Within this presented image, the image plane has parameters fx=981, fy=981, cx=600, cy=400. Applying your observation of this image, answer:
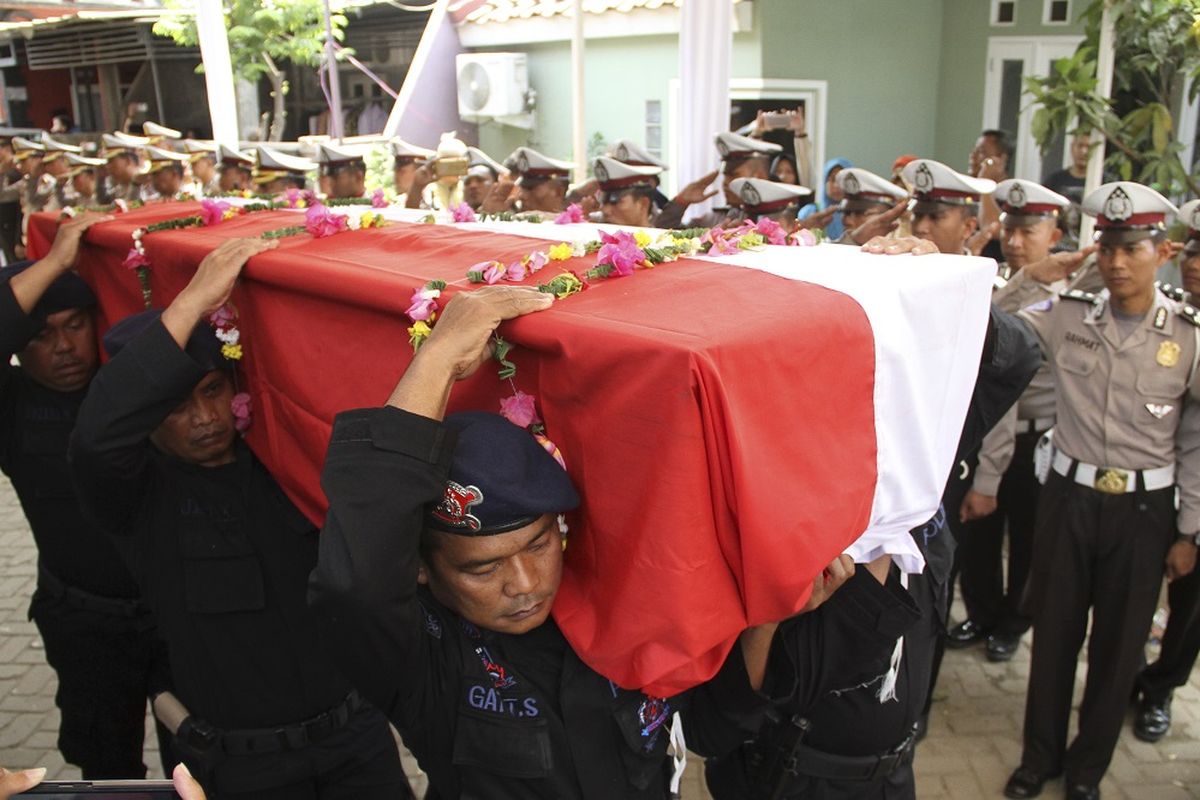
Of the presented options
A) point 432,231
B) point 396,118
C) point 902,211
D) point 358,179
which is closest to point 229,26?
point 396,118

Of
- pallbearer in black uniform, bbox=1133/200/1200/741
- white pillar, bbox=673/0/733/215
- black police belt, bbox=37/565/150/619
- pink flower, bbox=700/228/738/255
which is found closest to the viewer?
pink flower, bbox=700/228/738/255

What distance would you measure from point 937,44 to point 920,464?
925 cm

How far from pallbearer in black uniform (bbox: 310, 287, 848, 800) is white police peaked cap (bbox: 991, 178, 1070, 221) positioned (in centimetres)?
336

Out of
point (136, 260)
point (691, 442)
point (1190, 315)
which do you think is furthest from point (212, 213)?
point (1190, 315)

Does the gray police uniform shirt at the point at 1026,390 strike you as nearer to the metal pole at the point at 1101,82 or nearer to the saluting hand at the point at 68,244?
the metal pole at the point at 1101,82

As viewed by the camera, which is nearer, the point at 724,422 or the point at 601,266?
the point at 724,422

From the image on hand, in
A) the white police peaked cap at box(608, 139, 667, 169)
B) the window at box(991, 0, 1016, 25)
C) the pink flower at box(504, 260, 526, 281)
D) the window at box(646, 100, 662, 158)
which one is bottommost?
the pink flower at box(504, 260, 526, 281)

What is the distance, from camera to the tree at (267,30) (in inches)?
584

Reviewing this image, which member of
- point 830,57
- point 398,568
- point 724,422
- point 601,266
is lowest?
point 398,568

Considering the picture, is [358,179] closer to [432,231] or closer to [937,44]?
[432,231]

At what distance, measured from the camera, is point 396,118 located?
543 inches

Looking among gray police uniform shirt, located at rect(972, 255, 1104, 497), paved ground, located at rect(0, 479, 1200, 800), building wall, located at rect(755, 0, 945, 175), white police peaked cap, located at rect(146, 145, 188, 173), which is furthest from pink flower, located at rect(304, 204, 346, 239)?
white police peaked cap, located at rect(146, 145, 188, 173)

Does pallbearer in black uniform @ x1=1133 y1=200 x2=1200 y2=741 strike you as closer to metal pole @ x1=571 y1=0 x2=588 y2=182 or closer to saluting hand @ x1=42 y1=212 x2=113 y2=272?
saluting hand @ x1=42 y1=212 x2=113 y2=272

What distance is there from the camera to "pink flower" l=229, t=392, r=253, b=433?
8.34 feet
